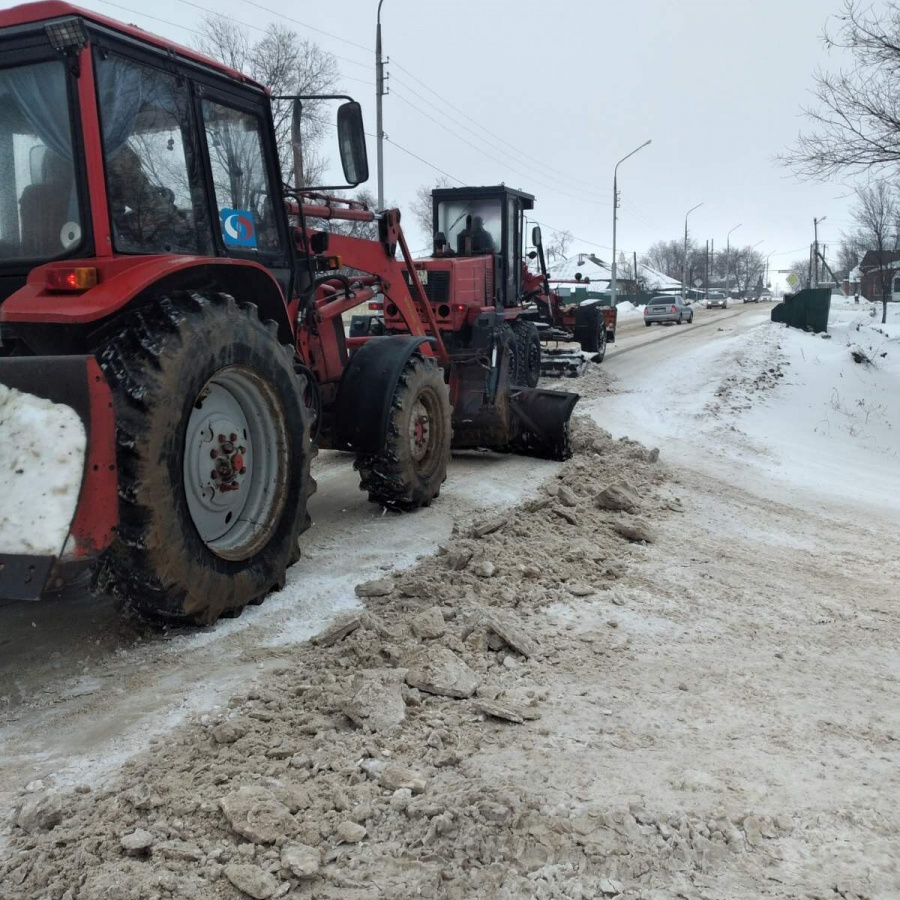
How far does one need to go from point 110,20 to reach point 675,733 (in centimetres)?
402

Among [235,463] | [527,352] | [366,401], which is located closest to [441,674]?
[235,463]

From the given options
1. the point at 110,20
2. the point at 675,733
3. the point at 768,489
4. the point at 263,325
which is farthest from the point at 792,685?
the point at 768,489

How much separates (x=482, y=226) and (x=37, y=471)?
9930 mm

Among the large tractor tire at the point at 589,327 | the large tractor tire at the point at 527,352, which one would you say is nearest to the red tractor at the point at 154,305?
the large tractor tire at the point at 527,352

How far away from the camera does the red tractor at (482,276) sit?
34.9 ft

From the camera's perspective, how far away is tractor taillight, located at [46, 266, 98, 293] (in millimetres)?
3705

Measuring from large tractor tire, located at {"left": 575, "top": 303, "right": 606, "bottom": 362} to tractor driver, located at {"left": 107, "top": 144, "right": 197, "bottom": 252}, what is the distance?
14.7 m

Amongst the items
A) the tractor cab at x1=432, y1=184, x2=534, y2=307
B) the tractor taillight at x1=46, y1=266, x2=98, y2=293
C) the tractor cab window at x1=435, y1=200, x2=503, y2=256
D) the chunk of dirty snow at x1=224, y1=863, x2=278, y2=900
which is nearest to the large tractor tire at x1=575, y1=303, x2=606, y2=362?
the tractor cab at x1=432, y1=184, x2=534, y2=307

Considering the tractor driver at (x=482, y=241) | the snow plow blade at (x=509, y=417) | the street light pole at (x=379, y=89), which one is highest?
the street light pole at (x=379, y=89)

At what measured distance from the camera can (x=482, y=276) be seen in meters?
11.8

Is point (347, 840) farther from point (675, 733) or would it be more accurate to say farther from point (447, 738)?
point (675, 733)

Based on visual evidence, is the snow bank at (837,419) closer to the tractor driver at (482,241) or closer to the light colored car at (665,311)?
the tractor driver at (482,241)

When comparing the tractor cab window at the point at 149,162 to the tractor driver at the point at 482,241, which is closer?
the tractor cab window at the point at 149,162

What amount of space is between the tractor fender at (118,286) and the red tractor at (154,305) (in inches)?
0.4
